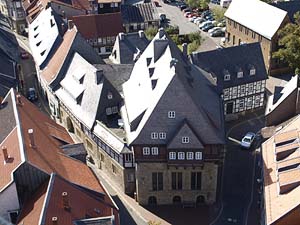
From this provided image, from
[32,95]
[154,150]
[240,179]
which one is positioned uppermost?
[154,150]

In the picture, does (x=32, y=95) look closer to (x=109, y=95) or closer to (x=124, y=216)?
(x=109, y=95)

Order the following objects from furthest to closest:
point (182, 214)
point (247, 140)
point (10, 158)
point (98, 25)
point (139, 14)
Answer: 1. point (139, 14)
2. point (98, 25)
3. point (247, 140)
4. point (182, 214)
5. point (10, 158)

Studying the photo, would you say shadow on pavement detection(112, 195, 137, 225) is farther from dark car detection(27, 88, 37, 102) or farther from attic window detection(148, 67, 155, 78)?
dark car detection(27, 88, 37, 102)

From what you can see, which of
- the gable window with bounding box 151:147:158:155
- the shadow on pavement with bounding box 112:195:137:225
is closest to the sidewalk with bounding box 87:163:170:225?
the shadow on pavement with bounding box 112:195:137:225

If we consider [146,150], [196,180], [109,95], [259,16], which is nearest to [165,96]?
[146,150]

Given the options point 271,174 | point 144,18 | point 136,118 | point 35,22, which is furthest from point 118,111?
point 144,18

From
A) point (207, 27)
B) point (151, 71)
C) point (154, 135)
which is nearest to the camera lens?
point (154, 135)

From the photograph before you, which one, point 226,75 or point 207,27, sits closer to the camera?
point 226,75
